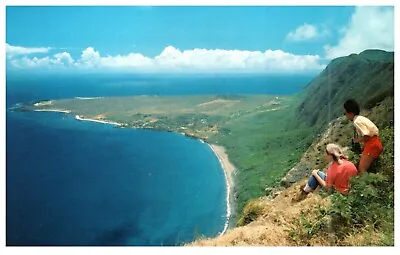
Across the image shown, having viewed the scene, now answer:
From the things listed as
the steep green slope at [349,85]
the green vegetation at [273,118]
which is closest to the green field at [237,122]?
the green vegetation at [273,118]

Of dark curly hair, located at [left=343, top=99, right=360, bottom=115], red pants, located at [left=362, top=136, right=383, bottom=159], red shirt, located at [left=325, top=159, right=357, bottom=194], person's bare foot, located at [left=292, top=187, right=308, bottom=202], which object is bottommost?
person's bare foot, located at [left=292, top=187, right=308, bottom=202]

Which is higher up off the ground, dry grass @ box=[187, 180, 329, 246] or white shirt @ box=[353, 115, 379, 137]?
white shirt @ box=[353, 115, 379, 137]

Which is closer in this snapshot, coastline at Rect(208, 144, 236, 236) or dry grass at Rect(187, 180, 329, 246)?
dry grass at Rect(187, 180, 329, 246)

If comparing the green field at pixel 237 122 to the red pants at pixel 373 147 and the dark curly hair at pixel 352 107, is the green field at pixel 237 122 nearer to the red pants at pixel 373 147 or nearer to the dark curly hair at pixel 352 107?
the dark curly hair at pixel 352 107

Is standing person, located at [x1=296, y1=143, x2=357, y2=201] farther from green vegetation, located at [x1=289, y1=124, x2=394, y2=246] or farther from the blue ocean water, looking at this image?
the blue ocean water

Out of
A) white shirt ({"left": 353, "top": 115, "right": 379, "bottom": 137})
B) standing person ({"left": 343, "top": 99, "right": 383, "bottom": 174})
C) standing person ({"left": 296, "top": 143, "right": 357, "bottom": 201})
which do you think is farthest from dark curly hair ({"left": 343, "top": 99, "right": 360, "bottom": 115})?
standing person ({"left": 296, "top": 143, "right": 357, "bottom": 201})

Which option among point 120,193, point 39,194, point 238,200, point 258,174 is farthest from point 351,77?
point 39,194
